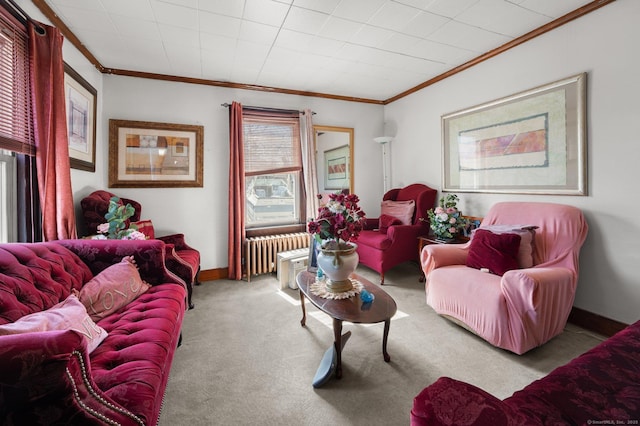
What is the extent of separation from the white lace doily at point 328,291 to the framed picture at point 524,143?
2.14 meters

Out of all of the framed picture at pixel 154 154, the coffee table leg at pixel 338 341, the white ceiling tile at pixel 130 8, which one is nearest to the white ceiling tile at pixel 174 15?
the white ceiling tile at pixel 130 8

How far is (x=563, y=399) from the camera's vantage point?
98 cm

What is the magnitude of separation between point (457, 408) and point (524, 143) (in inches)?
120

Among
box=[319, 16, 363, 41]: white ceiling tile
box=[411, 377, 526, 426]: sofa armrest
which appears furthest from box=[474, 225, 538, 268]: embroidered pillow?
box=[319, 16, 363, 41]: white ceiling tile

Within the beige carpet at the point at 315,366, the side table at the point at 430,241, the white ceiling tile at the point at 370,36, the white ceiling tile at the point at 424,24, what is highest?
the white ceiling tile at the point at 370,36

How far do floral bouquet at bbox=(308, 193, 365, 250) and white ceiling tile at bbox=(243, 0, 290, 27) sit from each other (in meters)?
1.62

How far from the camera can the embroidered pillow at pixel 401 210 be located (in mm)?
3973

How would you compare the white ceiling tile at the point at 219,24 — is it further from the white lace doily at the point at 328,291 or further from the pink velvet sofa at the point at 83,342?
the white lace doily at the point at 328,291

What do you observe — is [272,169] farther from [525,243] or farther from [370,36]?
[525,243]

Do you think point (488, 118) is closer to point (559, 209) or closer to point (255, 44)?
point (559, 209)

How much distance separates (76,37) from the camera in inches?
106

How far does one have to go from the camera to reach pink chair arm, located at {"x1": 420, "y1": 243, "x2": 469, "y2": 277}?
2662 mm

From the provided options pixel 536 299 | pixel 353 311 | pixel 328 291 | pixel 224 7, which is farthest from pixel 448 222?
pixel 224 7

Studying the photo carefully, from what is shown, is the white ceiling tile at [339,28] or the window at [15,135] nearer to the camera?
the window at [15,135]
